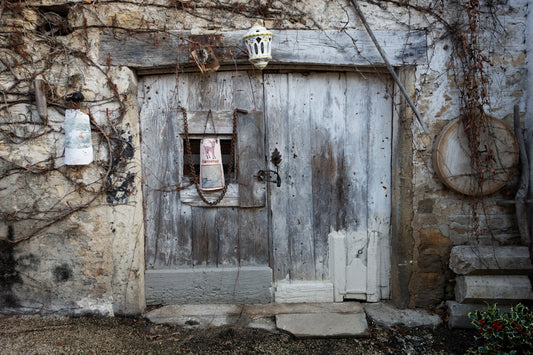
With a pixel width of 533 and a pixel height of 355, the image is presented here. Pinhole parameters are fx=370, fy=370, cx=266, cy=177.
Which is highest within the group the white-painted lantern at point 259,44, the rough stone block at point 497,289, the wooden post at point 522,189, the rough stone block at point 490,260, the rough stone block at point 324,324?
the white-painted lantern at point 259,44

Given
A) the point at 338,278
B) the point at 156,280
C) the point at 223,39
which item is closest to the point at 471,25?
the point at 223,39

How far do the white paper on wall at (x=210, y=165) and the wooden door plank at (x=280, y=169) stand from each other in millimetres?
424

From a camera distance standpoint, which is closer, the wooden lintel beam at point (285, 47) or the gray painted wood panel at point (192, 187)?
the wooden lintel beam at point (285, 47)

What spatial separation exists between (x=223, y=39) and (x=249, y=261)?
182cm

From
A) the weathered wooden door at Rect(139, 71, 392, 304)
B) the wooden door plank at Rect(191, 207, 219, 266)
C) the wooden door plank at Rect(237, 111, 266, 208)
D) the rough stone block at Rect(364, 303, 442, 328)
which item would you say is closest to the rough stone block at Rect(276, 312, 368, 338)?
the rough stone block at Rect(364, 303, 442, 328)

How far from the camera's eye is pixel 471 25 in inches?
108

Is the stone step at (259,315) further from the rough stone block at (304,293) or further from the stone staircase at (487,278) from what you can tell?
the stone staircase at (487,278)

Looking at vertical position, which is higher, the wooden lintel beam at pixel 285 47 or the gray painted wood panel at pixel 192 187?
the wooden lintel beam at pixel 285 47

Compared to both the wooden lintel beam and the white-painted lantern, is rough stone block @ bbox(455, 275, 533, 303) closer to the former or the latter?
the wooden lintel beam

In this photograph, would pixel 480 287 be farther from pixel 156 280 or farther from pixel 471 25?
pixel 156 280

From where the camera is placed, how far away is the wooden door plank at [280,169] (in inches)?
120

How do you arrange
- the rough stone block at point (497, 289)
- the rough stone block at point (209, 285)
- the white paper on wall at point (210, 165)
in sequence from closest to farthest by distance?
the rough stone block at point (497, 289)
the white paper on wall at point (210, 165)
the rough stone block at point (209, 285)

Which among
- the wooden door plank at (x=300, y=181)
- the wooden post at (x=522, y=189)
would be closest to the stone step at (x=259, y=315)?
the wooden door plank at (x=300, y=181)

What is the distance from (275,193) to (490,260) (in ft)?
5.61
